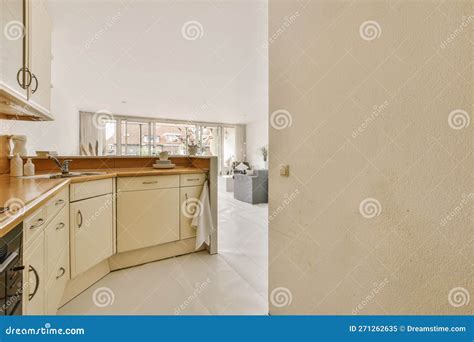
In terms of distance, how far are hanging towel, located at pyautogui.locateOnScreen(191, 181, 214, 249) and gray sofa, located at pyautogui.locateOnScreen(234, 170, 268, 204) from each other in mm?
2724

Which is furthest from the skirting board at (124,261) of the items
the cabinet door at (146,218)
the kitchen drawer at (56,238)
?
the kitchen drawer at (56,238)

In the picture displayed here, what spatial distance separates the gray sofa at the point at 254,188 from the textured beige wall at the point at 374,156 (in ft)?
12.3

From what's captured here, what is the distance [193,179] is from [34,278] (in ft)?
5.37

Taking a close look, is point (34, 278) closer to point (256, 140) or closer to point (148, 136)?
point (148, 136)

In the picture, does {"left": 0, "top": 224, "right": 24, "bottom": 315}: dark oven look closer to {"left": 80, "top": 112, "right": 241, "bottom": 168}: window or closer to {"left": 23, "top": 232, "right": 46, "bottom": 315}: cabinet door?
{"left": 23, "top": 232, "right": 46, "bottom": 315}: cabinet door

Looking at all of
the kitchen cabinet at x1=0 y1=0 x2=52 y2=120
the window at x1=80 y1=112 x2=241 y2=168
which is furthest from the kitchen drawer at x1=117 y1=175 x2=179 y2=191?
the window at x1=80 y1=112 x2=241 y2=168

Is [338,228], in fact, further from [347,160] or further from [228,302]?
[228,302]

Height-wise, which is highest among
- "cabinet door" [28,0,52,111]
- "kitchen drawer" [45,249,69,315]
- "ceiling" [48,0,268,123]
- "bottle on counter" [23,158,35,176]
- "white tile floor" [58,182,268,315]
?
"ceiling" [48,0,268,123]

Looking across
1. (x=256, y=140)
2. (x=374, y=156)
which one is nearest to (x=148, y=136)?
(x=256, y=140)

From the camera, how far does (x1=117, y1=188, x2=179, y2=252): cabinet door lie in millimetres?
2133

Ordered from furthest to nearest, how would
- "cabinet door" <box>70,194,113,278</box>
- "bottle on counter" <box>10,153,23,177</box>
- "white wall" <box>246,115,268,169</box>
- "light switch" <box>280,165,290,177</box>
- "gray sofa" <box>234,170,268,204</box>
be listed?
"white wall" <box>246,115,268,169</box>, "gray sofa" <box>234,170,268,204</box>, "bottle on counter" <box>10,153,23,177</box>, "cabinet door" <box>70,194,113,278</box>, "light switch" <box>280,165,290,177</box>

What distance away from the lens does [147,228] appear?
2.22 m

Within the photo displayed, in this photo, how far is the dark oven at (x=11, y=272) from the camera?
2.23ft

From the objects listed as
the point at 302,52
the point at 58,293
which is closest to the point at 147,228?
the point at 58,293
